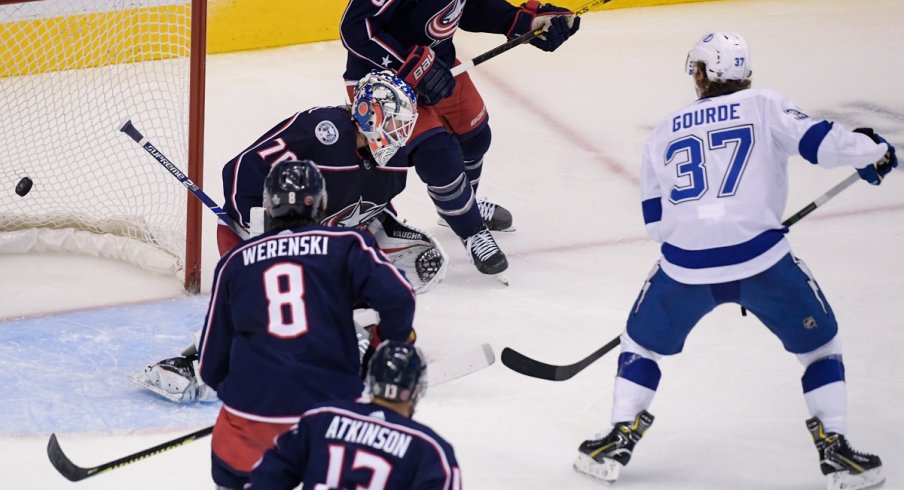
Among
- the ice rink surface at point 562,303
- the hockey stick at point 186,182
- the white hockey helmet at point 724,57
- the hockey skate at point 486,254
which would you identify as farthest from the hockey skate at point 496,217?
the white hockey helmet at point 724,57

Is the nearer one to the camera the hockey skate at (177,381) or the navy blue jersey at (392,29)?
the hockey skate at (177,381)

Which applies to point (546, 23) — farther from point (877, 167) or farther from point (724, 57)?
point (877, 167)

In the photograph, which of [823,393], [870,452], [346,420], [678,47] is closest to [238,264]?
[346,420]

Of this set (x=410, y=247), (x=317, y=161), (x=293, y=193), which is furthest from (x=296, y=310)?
(x=410, y=247)

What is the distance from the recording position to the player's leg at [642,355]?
3.30 m

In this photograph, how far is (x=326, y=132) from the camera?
3.76m

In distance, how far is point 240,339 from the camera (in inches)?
107

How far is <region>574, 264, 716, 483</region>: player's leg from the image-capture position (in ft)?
10.8

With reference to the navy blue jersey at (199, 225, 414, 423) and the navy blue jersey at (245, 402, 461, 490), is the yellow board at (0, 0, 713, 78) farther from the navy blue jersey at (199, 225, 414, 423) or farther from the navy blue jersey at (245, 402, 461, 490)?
the navy blue jersey at (245, 402, 461, 490)

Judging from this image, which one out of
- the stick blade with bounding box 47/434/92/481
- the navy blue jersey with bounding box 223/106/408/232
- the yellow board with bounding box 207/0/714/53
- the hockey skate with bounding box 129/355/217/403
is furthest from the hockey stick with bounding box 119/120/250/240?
the yellow board with bounding box 207/0/714/53

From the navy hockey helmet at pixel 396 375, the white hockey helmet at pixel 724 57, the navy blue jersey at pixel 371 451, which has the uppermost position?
the white hockey helmet at pixel 724 57

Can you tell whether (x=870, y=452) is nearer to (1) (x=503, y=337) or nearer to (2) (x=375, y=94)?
(1) (x=503, y=337)

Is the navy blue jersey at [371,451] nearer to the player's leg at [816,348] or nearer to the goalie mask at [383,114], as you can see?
the player's leg at [816,348]

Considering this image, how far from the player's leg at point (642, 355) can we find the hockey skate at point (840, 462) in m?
0.36
